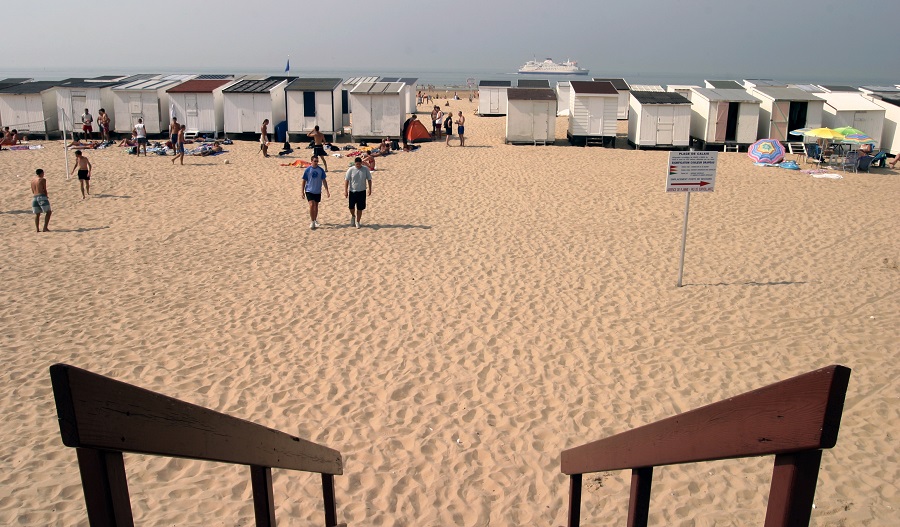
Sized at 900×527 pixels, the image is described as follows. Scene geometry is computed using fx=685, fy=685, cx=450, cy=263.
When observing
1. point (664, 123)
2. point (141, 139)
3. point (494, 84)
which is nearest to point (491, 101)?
point (494, 84)

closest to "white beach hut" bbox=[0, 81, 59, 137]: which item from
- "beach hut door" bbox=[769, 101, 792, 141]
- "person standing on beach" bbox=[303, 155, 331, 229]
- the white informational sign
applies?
"person standing on beach" bbox=[303, 155, 331, 229]

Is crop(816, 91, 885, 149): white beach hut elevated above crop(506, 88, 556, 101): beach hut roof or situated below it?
below

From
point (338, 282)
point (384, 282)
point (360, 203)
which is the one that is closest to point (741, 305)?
point (384, 282)

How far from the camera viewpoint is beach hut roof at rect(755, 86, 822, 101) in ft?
82.7

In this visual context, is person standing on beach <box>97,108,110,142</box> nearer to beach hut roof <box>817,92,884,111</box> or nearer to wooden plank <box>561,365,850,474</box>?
beach hut roof <box>817,92,884,111</box>

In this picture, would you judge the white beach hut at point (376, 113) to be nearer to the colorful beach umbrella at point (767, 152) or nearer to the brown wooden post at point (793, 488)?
the colorful beach umbrella at point (767, 152)

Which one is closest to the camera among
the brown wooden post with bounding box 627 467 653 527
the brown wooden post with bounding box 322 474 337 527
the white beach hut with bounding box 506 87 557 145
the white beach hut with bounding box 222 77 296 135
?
the brown wooden post with bounding box 627 467 653 527

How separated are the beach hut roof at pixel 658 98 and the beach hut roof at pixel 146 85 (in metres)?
18.8

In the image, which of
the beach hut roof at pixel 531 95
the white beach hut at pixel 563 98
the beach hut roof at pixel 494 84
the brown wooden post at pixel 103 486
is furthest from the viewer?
the white beach hut at pixel 563 98

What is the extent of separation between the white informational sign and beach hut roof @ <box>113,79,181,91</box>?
23.0 m

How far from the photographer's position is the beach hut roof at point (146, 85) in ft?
86.9

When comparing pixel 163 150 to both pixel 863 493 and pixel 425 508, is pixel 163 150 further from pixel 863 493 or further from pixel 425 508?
pixel 863 493

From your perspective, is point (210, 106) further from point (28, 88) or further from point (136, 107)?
point (28, 88)

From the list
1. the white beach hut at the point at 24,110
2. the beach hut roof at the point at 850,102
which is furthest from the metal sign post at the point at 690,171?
the white beach hut at the point at 24,110
